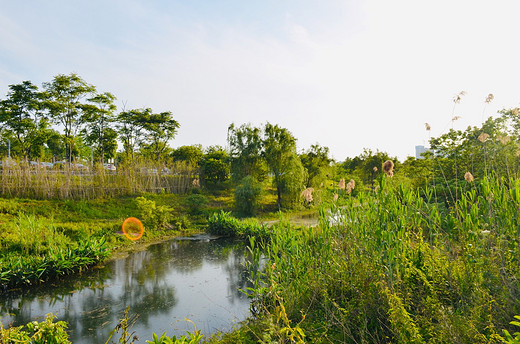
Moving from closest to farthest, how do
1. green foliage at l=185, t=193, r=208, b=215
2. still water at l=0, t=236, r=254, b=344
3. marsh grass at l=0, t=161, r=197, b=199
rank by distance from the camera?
still water at l=0, t=236, r=254, b=344
marsh grass at l=0, t=161, r=197, b=199
green foliage at l=185, t=193, r=208, b=215

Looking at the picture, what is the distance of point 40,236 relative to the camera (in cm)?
641

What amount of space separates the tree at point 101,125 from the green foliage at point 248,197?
9702 mm

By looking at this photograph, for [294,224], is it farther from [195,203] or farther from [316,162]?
[316,162]

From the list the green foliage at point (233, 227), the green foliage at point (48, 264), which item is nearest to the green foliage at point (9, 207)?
the green foliage at point (48, 264)

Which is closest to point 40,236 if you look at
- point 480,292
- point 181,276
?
point 181,276

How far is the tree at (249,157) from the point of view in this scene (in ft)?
46.8

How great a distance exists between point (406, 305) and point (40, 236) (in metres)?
6.79

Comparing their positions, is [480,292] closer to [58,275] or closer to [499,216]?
[499,216]

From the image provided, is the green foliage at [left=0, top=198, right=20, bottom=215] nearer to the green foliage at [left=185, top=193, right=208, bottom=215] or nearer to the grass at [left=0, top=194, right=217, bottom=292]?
the grass at [left=0, top=194, right=217, bottom=292]

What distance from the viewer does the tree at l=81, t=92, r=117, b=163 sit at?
18.1m

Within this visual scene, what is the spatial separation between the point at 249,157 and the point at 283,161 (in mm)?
1550

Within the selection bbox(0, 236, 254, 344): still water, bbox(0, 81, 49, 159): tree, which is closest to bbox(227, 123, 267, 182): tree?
bbox(0, 236, 254, 344): still water

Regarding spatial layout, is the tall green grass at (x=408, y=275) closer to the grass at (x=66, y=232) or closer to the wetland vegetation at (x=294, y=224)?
the wetland vegetation at (x=294, y=224)

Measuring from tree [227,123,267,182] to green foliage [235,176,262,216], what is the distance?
1838 mm
